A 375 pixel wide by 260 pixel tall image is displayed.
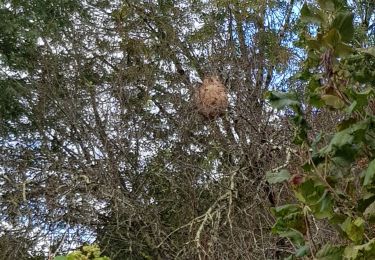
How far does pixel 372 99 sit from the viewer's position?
209 centimetres

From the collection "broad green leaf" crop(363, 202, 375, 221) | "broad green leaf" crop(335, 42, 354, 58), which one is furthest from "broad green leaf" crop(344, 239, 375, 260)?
"broad green leaf" crop(335, 42, 354, 58)

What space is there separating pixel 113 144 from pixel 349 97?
5.69 metres

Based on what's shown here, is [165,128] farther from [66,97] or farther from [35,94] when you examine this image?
[35,94]

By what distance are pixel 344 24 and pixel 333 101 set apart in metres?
0.26

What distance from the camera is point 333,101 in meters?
2.05

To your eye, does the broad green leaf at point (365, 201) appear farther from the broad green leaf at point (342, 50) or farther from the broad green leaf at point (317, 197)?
the broad green leaf at point (342, 50)

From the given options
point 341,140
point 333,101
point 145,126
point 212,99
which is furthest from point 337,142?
point 145,126

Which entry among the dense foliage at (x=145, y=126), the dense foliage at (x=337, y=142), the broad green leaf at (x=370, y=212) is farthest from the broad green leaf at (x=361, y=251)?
the dense foliage at (x=145, y=126)

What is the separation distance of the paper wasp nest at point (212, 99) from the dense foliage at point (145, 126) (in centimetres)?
42

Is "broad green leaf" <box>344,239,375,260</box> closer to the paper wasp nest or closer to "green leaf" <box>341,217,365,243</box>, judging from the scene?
"green leaf" <box>341,217,365,243</box>

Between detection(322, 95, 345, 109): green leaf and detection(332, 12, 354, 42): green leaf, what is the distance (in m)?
0.20

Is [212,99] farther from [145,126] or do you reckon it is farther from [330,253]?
[330,253]

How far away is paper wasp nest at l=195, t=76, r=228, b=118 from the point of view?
6465 mm

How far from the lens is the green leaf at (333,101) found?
80.7 inches
